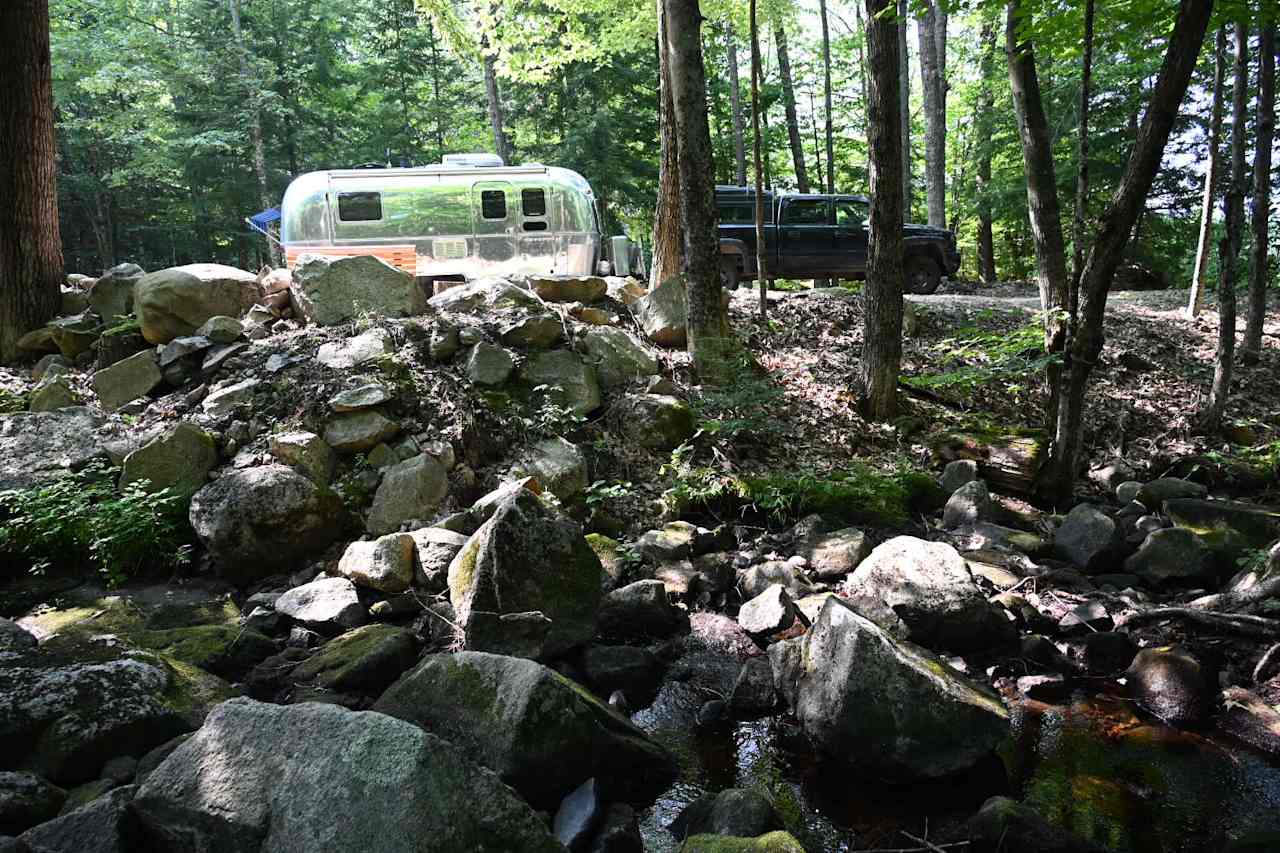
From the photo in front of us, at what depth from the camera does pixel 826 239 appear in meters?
14.1

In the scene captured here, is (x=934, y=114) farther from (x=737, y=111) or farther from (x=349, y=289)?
(x=349, y=289)

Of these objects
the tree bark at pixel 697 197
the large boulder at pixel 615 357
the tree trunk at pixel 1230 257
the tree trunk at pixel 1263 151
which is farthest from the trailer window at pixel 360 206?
the tree trunk at pixel 1263 151

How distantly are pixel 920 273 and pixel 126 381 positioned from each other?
39.3 ft

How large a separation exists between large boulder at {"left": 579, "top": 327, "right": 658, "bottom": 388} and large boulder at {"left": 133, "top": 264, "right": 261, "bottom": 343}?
389cm

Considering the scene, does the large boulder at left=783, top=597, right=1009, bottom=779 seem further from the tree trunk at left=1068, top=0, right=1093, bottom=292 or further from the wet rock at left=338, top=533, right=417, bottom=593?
the tree trunk at left=1068, top=0, right=1093, bottom=292

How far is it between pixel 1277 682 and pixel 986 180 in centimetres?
1786

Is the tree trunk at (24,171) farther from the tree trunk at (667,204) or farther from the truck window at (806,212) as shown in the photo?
the truck window at (806,212)

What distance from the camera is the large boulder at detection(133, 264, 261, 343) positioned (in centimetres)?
832

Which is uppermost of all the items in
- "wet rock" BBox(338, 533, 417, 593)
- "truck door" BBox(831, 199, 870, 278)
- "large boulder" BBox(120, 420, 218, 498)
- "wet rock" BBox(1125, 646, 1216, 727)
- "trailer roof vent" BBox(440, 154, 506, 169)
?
"trailer roof vent" BBox(440, 154, 506, 169)

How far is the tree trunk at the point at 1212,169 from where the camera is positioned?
32.7 ft

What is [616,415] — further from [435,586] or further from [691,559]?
[435,586]

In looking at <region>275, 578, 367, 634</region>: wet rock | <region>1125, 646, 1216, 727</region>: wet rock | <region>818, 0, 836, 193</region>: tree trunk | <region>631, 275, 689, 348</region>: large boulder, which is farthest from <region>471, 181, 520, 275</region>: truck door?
<region>818, 0, 836, 193</region>: tree trunk

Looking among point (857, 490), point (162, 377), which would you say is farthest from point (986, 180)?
point (162, 377)

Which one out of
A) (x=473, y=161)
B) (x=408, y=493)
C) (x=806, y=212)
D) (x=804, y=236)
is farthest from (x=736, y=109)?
(x=408, y=493)
